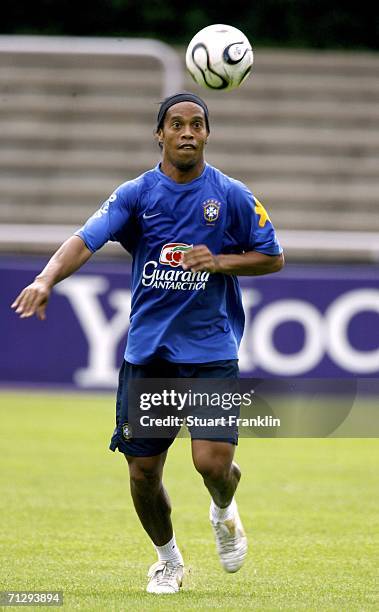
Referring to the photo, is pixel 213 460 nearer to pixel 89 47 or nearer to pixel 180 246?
pixel 180 246

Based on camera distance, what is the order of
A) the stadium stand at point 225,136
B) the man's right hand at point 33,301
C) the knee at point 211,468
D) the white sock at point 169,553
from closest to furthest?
the man's right hand at point 33,301, the knee at point 211,468, the white sock at point 169,553, the stadium stand at point 225,136

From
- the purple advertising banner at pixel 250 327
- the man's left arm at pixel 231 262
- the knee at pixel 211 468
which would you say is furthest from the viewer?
the purple advertising banner at pixel 250 327

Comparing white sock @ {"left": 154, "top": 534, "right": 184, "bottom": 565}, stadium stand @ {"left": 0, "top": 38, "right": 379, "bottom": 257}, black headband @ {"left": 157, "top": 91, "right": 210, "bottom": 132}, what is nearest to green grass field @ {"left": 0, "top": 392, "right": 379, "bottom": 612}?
white sock @ {"left": 154, "top": 534, "right": 184, "bottom": 565}

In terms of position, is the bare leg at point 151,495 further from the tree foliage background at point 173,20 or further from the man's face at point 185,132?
the tree foliage background at point 173,20

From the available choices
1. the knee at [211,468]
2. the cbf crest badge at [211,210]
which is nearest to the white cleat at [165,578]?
the knee at [211,468]

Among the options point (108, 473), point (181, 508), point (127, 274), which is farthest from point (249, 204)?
point (127, 274)

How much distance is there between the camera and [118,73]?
65.8 feet

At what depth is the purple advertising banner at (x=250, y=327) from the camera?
1398cm

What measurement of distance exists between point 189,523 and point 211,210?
9.50 ft

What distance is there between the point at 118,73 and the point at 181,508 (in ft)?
40.3

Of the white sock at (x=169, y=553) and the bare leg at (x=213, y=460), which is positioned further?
the white sock at (x=169, y=553)

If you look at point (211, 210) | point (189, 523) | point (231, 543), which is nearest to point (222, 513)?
point (231, 543)

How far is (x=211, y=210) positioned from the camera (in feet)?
19.9

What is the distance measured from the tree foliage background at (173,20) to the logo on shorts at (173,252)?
16.2 m
